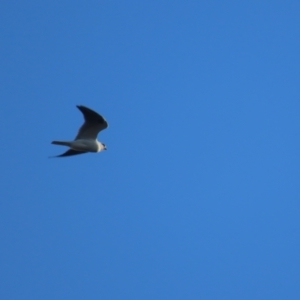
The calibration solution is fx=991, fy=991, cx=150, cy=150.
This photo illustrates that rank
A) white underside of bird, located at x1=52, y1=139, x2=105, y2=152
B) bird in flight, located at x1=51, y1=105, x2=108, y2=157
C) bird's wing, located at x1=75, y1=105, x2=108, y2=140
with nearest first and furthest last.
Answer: bird's wing, located at x1=75, y1=105, x2=108, y2=140, bird in flight, located at x1=51, y1=105, x2=108, y2=157, white underside of bird, located at x1=52, y1=139, x2=105, y2=152

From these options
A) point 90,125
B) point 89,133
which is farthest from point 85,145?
point 90,125

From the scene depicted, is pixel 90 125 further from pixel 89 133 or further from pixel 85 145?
pixel 85 145

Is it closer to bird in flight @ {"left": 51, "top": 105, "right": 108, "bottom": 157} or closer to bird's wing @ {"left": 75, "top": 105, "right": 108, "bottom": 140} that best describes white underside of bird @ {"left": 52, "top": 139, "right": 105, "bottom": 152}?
bird in flight @ {"left": 51, "top": 105, "right": 108, "bottom": 157}

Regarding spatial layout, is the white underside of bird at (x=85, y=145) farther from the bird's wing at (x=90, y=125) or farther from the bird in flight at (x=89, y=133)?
the bird's wing at (x=90, y=125)

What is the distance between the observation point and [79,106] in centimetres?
2377

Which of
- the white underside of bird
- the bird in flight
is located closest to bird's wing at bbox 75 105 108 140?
the bird in flight

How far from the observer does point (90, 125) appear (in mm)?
24812

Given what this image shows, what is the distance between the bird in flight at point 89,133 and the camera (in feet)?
80.0

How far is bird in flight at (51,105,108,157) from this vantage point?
24391 millimetres

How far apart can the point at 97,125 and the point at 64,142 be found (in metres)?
1.11

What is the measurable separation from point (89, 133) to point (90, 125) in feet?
1.09

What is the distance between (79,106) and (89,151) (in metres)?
1.87

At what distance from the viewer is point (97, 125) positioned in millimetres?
24766

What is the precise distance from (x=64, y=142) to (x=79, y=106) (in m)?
1.00
